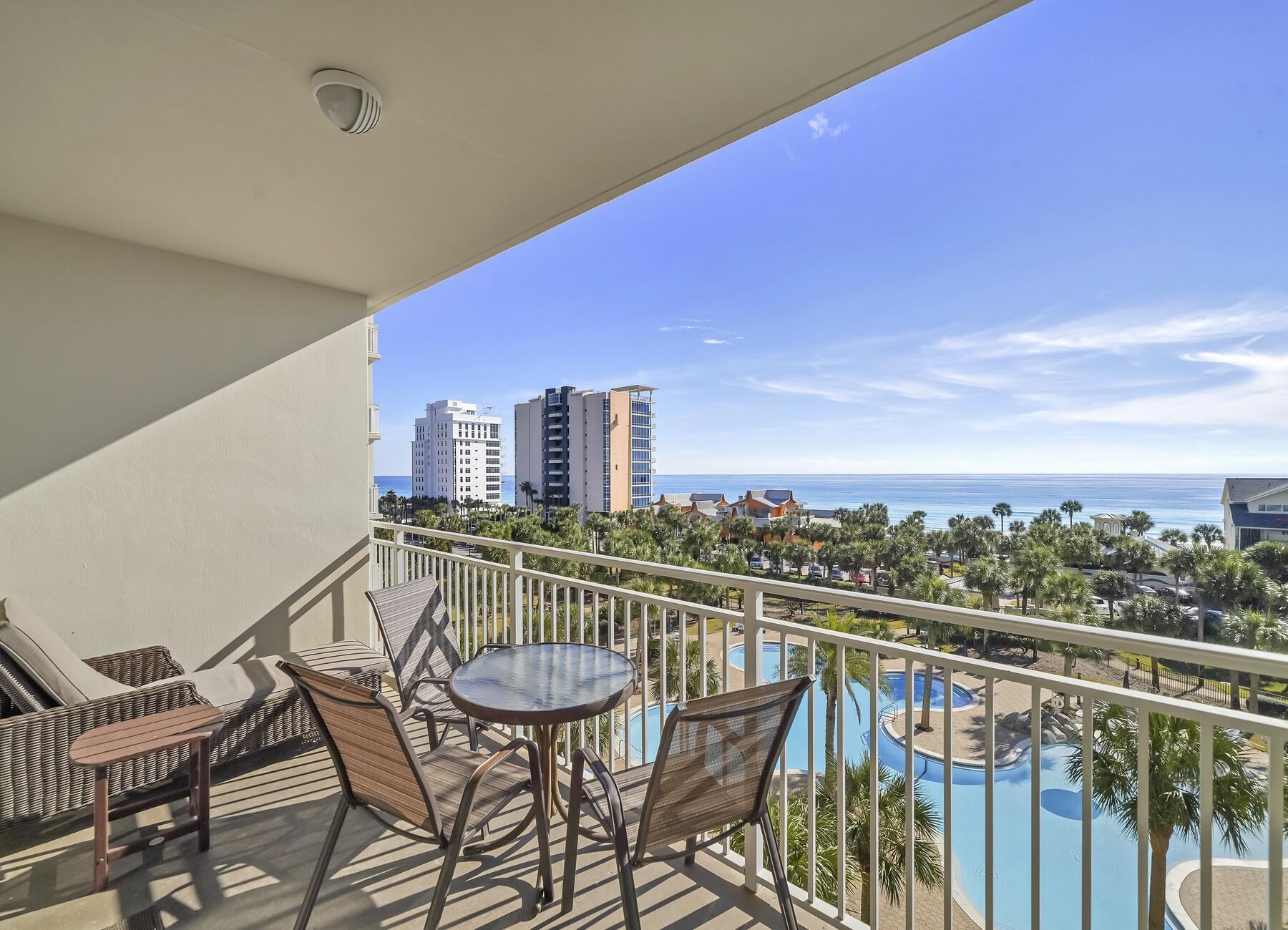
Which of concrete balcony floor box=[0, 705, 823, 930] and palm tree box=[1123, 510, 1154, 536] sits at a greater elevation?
concrete balcony floor box=[0, 705, 823, 930]

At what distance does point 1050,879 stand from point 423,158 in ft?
45.2

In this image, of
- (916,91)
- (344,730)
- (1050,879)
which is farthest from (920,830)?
(916,91)

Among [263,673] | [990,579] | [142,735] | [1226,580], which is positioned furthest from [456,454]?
[142,735]

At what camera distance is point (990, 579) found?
33125 millimetres

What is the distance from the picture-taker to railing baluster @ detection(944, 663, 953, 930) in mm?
1748

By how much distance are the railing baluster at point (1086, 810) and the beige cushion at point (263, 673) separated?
3.18 meters

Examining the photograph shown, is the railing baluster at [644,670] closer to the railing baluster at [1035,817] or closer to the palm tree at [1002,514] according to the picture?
the railing baluster at [1035,817]

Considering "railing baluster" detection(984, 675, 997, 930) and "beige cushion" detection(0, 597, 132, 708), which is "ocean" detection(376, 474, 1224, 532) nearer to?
"railing baluster" detection(984, 675, 997, 930)

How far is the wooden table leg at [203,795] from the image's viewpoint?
2.51 metres

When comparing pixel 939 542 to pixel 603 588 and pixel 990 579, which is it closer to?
pixel 990 579

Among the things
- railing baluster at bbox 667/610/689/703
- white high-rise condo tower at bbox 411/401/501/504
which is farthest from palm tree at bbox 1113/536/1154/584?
white high-rise condo tower at bbox 411/401/501/504

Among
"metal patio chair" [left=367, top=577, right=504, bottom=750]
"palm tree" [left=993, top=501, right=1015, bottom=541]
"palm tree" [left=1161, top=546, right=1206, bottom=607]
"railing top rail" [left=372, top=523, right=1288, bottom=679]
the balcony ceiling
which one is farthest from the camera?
"palm tree" [left=993, top=501, right=1015, bottom=541]

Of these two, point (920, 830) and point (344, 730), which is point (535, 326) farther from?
point (344, 730)

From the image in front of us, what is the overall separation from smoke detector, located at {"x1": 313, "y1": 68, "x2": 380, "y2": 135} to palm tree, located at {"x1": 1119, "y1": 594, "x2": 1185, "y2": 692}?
117 feet
